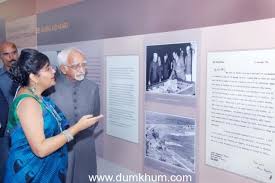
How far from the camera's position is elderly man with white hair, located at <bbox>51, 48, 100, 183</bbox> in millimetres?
2234

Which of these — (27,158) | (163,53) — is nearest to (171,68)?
(163,53)

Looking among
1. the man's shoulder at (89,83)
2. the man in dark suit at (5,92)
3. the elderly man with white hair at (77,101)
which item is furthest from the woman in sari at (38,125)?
the man in dark suit at (5,92)

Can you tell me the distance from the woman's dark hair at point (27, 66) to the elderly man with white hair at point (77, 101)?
30 cm

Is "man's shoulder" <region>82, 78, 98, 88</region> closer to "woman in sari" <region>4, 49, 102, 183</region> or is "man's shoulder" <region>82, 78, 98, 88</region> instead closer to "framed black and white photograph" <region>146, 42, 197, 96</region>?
"woman in sari" <region>4, 49, 102, 183</region>

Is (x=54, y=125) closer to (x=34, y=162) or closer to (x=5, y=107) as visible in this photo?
(x=34, y=162)

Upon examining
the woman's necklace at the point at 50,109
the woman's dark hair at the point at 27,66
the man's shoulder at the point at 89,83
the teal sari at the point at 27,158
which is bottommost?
the teal sari at the point at 27,158

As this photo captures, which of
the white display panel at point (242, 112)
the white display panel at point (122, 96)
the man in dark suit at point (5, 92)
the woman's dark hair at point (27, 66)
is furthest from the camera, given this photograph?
the man in dark suit at point (5, 92)

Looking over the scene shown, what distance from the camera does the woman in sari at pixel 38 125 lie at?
1837 mm

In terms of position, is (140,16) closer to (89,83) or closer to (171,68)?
(171,68)

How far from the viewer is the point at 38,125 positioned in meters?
1.81

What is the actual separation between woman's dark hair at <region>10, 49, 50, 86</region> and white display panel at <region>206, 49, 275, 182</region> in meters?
0.95

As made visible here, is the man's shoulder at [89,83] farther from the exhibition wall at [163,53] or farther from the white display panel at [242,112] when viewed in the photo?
the white display panel at [242,112]

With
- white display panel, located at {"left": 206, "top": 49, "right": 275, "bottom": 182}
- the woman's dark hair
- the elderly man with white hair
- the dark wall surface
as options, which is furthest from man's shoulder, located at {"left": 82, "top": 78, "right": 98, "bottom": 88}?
white display panel, located at {"left": 206, "top": 49, "right": 275, "bottom": 182}

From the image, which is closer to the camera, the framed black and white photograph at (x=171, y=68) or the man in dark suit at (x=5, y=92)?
the framed black and white photograph at (x=171, y=68)
